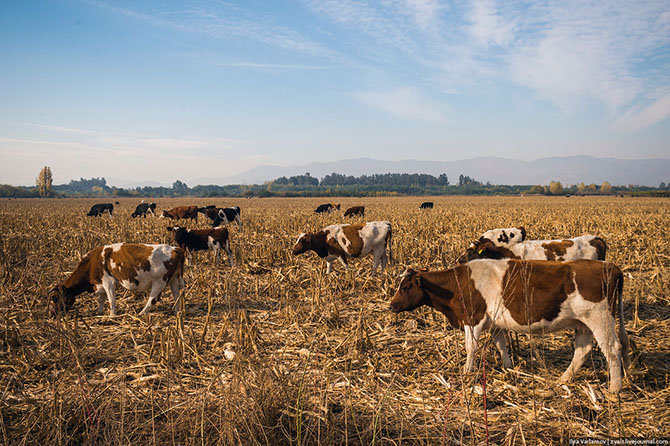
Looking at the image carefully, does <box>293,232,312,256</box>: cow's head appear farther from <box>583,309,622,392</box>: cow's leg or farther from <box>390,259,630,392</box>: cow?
<box>583,309,622,392</box>: cow's leg

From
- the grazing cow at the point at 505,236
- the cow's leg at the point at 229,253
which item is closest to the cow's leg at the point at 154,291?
the cow's leg at the point at 229,253

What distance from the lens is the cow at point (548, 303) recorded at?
4836 mm

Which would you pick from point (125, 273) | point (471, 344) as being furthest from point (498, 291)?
point (125, 273)

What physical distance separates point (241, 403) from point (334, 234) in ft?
28.3

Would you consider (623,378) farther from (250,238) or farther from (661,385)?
(250,238)

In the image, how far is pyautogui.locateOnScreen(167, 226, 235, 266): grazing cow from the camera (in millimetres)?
13719

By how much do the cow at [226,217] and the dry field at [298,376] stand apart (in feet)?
38.5

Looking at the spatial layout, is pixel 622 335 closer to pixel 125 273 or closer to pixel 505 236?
pixel 505 236

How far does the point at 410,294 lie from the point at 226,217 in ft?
60.8

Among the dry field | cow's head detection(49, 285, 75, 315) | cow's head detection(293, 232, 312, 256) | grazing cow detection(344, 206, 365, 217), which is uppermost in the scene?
grazing cow detection(344, 206, 365, 217)

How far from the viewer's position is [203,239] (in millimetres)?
13922

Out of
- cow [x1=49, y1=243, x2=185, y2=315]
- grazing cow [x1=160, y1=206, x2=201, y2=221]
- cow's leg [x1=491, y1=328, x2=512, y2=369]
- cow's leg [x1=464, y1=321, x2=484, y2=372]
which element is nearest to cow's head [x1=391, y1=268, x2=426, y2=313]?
cow's leg [x1=464, y1=321, x2=484, y2=372]

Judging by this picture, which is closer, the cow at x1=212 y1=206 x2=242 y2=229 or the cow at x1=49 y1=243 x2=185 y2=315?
the cow at x1=49 y1=243 x2=185 y2=315

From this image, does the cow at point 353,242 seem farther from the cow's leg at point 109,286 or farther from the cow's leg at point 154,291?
the cow's leg at point 109,286
